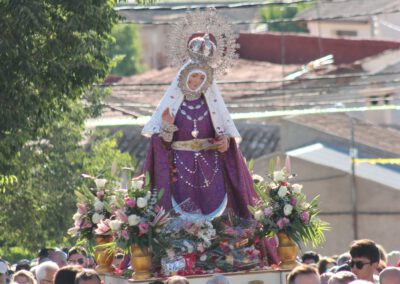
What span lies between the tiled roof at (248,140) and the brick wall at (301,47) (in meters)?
9.41

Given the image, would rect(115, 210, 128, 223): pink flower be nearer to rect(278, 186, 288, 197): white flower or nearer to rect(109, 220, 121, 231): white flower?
rect(109, 220, 121, 231): white flower

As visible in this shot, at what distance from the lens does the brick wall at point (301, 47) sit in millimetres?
45469

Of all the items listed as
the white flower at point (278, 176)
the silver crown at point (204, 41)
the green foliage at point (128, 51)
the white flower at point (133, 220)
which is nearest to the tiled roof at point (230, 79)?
the green foliage at point (128, 51)

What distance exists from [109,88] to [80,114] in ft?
3.23

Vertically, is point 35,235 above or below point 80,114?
below

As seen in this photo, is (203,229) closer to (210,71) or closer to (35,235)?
(210,71)

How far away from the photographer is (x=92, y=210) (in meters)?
14.4

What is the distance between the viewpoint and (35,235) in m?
21.8

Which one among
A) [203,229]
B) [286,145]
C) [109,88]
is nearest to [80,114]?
[109,88]

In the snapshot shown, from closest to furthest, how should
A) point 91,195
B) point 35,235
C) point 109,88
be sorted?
1. point 91,195
2. point 35,235
3. point 109,88

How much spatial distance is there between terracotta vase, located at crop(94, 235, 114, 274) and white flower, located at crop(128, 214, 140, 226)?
0.92 meters

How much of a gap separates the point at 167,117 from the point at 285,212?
1.41 metres

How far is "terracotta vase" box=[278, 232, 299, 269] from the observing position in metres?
14.0

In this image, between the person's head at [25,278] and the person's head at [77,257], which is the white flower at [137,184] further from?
the person's head at [77,257]
